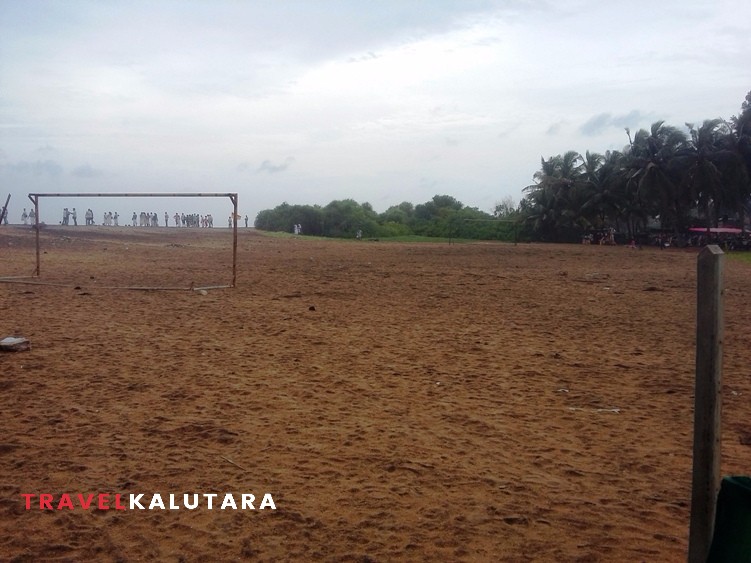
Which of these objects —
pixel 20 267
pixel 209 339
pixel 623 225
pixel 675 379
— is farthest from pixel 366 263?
pixel 623 225

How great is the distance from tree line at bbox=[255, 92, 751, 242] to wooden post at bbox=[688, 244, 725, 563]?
40.5m

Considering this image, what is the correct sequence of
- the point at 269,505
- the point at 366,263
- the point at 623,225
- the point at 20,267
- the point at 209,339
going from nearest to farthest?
the point at 269,505 < the point at 209,339 < the point at 20,267 < the point at 366,263 < the point at 623,225

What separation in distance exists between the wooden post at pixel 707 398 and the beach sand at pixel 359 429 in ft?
3.06

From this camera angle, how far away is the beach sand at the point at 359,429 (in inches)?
136

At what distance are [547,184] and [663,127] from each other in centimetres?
971

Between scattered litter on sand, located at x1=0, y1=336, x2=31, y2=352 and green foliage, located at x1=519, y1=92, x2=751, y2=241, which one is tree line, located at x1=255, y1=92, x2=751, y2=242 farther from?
scattered litter on sand, located at x1=0, y1=336, x2=31, y2=352

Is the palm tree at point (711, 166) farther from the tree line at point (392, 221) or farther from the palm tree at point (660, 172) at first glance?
the tree line at point (392, 221)

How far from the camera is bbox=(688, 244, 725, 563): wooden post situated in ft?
7.87

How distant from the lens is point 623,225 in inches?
2302

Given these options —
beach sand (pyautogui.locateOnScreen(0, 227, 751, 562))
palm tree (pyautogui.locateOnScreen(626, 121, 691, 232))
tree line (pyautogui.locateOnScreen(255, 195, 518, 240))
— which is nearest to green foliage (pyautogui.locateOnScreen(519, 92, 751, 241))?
palm tree (pyautogui.locateOnScreen(626, 121, 691, 232))

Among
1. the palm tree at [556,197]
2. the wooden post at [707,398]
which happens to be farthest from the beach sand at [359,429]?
the palm tree at [556,197]

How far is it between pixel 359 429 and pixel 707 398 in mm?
3088

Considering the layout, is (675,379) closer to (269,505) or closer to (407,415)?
(407,415)

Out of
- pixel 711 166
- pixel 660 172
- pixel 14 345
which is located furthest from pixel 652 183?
pixel 14 345
